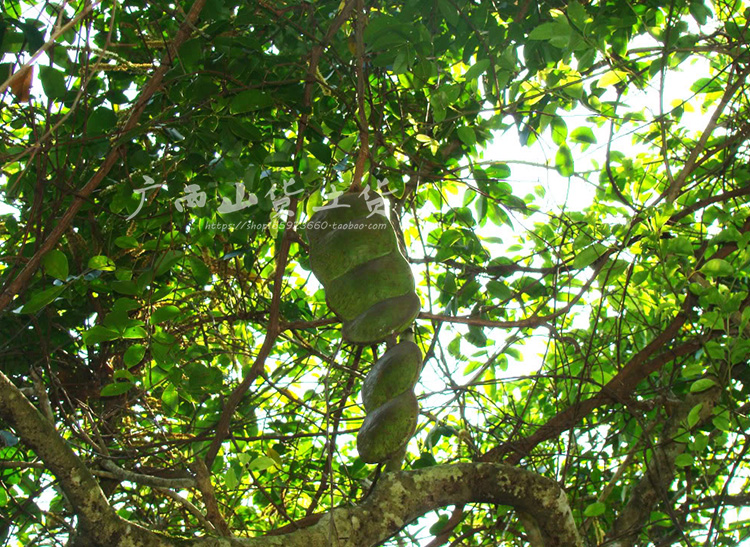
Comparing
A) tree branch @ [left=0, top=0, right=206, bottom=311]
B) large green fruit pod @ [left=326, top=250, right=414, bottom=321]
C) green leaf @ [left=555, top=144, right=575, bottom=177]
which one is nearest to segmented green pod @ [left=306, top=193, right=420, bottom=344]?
large green fruit pod @ [left=326, top=250, right=414, bottom=321]

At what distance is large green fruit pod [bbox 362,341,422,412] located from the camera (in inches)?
38.2

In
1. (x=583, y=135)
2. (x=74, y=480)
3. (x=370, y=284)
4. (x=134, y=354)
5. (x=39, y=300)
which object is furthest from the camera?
(x=583, y=135)

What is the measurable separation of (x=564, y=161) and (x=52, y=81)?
107 cm

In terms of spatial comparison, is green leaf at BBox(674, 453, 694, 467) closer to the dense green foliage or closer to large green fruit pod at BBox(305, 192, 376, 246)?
the dense green foliage

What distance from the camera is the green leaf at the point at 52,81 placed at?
1.24m

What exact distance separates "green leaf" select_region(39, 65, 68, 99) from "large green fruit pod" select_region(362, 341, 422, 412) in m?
0.78

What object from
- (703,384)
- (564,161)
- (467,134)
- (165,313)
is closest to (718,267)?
(703,384)

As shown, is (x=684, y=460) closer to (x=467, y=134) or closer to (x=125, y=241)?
(x=467, y=134)

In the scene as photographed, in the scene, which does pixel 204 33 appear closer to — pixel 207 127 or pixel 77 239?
pixel 207 127

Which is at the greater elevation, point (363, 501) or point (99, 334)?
point (99, 334)

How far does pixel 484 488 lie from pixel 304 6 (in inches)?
37.3

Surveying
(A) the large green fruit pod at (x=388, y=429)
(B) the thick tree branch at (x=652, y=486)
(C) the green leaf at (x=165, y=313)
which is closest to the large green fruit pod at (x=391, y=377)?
(A) the large green fruit pod at (x=388, y=429)

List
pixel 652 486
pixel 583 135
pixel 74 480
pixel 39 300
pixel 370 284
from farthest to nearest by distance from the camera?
pixel 652 486
pixel 583 135
pixel 39 300
pixel 370 284
pixel 74 480

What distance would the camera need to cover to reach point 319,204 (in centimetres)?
145
